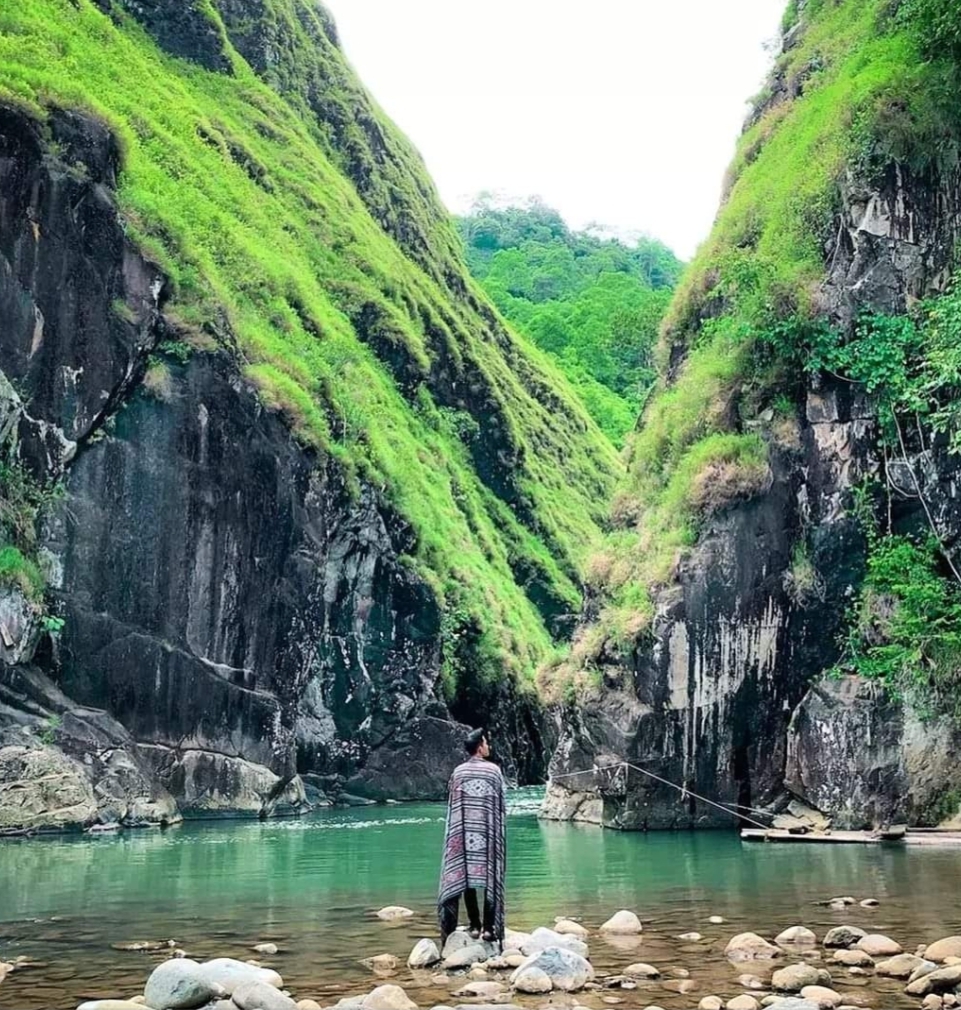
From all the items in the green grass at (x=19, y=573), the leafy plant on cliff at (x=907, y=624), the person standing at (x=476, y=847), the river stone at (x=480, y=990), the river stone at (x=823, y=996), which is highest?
the green grass at (x=19, y=573)

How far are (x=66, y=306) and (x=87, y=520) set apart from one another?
5.84 m

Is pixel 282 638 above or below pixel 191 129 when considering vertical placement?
below

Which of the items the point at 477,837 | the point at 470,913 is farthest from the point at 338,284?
the point at 470,913

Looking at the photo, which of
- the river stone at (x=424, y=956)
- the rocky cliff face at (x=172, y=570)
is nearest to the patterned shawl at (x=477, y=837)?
the river stone at (x=424, y=956)

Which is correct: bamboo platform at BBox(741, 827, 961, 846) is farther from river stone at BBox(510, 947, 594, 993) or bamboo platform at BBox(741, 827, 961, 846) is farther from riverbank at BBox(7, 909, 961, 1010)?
river stone at BBox(510, 947, 594, 993)

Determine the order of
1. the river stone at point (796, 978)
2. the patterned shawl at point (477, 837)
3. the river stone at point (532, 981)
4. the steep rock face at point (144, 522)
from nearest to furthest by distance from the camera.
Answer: the river stone at point (796, 978) → the river stone at point (532, 981) → the patterned shawl at point (477, 837) → the steep rock face at point (144, 522)

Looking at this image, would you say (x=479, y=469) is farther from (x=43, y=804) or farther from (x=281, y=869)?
(x=281, y=869)

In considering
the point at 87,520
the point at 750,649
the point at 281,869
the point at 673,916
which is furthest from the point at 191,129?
the point at 673,916

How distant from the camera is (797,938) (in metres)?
10.7

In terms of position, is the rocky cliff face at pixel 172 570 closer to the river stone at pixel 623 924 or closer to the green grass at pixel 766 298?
the green grass at pixel 766 298

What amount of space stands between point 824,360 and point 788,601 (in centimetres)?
544

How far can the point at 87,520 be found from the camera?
105 ft

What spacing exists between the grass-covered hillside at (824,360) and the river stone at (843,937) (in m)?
14.5

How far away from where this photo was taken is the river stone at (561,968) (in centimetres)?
905
